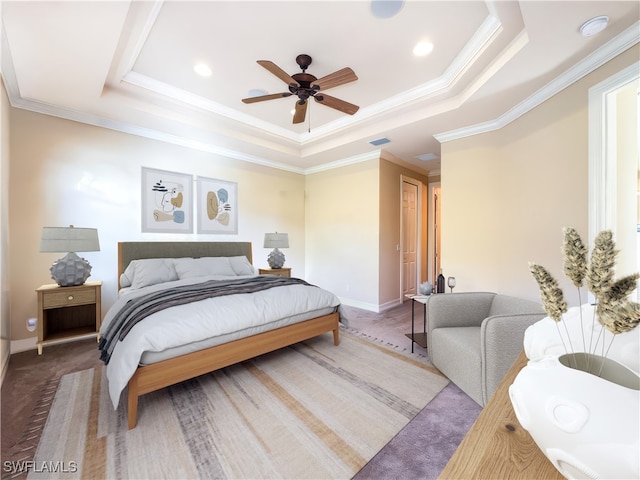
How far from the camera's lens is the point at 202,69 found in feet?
8.81

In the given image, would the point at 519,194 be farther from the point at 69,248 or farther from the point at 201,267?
the point at 69,248

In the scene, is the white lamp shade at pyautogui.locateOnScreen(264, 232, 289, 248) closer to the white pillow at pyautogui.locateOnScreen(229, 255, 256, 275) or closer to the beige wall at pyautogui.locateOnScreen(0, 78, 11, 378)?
the white pillow at pyautogui.locateOnScreen(229, 255, 256, 275)

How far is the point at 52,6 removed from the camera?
1.68 meters

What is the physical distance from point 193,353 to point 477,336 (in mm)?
2306

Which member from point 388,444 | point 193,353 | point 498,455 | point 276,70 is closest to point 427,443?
point 388,444

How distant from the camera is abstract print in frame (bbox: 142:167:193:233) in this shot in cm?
367

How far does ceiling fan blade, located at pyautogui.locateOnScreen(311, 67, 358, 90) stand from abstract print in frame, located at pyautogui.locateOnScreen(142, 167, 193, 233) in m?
2.64

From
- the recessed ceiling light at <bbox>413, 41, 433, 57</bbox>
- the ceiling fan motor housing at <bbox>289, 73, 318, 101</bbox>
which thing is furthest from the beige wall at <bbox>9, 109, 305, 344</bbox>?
the recessed ceiling light at <bbox>413, 41, 433, 57</bbox>

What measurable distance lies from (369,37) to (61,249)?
3.60m

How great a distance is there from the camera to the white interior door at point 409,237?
17.0ft

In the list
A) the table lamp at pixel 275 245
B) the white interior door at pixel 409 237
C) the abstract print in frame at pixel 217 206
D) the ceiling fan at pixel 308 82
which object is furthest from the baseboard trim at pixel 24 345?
the white interior door at pixel 409 237

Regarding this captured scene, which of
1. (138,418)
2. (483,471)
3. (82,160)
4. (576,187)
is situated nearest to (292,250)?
(82,160)

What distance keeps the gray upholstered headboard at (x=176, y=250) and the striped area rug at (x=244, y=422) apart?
4.90 ft

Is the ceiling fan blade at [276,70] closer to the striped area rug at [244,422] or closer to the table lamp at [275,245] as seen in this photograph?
the striped area rug at [244,422]
